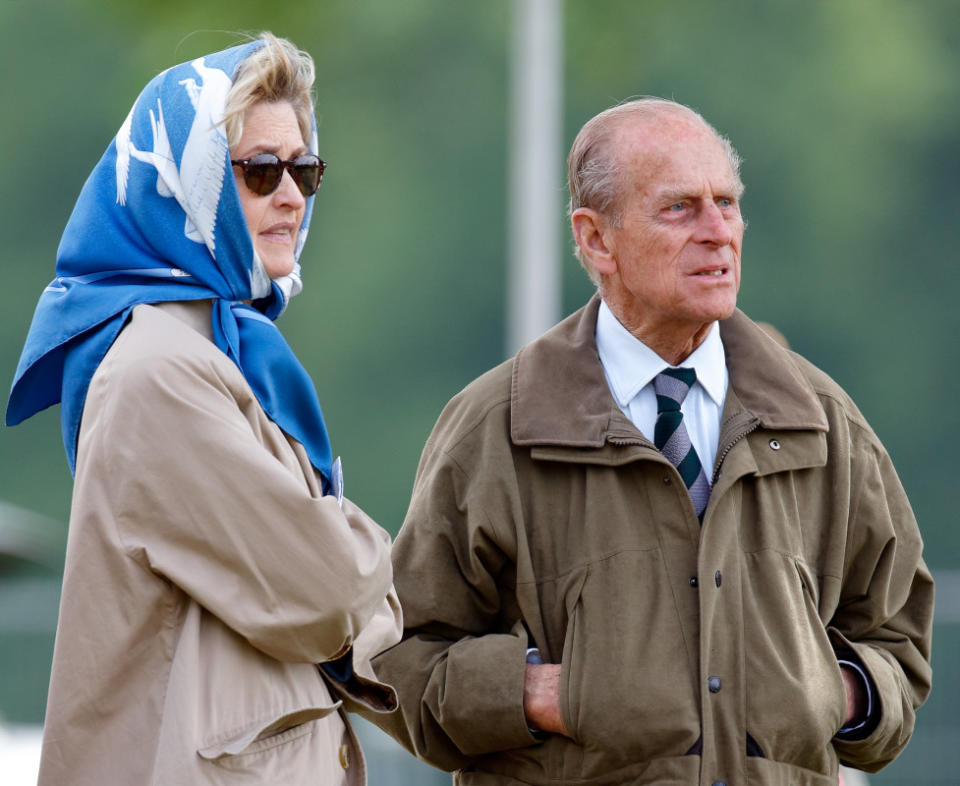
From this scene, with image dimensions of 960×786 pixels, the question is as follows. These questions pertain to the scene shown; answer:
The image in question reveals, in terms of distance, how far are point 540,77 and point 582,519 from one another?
21.7ft

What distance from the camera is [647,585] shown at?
11.8 ft

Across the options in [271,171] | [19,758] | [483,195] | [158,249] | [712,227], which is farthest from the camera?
[483,195]

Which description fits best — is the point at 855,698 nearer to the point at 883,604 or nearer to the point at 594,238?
the point at 883,604

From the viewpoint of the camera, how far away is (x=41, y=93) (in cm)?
1977

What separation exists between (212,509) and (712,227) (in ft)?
4.55

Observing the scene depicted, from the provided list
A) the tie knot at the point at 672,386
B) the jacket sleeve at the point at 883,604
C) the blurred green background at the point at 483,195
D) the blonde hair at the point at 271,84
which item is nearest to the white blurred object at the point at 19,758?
the tie knot at the point at 672,386

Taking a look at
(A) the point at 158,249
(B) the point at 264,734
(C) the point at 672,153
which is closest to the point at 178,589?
(B) the point at 264,734

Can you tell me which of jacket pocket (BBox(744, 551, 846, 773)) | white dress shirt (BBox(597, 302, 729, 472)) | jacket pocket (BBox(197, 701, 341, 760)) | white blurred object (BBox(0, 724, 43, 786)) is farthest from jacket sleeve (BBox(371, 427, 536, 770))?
white blurred object (BBox(0, 724, 43, 786))

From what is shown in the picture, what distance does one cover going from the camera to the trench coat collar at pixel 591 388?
12.1ft

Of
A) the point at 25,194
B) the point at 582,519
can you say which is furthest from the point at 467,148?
the point at 582,519

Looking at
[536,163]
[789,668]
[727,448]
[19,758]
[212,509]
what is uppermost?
[212,509]

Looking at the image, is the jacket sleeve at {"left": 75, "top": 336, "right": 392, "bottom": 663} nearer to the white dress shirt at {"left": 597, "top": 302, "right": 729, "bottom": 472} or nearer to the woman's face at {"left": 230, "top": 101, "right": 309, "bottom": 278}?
the woman's face at {"left": 230, "top": 101, "right": 309, "bottom": 278}

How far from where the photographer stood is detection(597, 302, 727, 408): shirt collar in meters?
3.79

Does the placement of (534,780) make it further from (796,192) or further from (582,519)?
(796,192)
